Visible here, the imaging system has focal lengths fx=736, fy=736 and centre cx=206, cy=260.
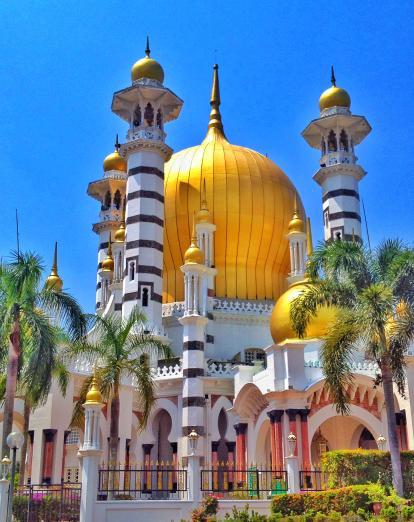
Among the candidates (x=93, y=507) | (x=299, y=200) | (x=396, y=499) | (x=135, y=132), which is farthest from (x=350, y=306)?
(x=299, y=200)

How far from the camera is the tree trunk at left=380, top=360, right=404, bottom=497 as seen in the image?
63.7ft

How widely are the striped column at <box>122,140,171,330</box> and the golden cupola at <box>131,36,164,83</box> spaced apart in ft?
15.3

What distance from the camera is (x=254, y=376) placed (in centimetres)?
3234

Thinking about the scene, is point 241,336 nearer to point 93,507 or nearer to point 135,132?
point 135,132

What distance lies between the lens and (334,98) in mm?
43344

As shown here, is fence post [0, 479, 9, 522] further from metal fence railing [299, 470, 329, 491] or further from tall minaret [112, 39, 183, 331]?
tall minaret [112, 39, 183, 331]

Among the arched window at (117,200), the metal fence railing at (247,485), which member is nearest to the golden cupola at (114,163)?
the arched window at (117,200)

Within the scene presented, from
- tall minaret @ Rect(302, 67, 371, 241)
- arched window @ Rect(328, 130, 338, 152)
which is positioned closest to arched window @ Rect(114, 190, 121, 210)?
tall minaret @ Rect(302, 67, 371, 241)

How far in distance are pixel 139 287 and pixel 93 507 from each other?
17.8 meters

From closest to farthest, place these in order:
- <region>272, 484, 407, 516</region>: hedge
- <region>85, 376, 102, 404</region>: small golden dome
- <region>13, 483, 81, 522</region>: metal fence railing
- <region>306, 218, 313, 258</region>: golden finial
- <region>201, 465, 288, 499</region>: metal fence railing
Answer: <region>272, 484, 407, 516</region>: hedge, <region>13, 483, 81, 522</region>: metal fence railing, <region>85, 376, 102, 404</region>: small golden dome, <region>201, 465, 288, 499</region>: metal fence railing, <region>306, 218, 313, 258</region>: golden finial

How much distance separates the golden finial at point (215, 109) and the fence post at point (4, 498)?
110 ft

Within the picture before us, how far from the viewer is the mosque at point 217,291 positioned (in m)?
29.5

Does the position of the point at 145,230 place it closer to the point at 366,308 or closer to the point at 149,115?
the point at 149,115

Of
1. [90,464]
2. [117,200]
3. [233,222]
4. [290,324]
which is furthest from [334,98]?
[90,464]
